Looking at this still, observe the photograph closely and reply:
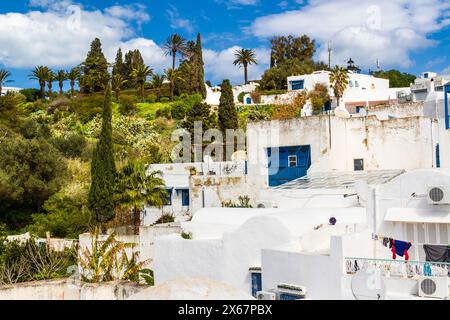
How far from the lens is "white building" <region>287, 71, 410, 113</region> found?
51.8 meters

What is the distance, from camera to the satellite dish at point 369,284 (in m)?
10.4

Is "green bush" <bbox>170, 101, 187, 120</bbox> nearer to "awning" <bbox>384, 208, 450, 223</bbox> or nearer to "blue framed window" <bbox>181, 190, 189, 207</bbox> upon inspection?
"blue framed window" <bbox>181, 190, 189, 207</bbox>

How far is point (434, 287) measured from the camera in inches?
402

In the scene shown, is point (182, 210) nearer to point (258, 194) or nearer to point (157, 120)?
point (258, 194)

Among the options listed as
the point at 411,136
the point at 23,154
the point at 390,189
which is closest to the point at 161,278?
the point at 390,189

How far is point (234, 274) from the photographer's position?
14.6m

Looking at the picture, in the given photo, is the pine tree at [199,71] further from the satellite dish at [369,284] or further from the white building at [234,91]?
the satellite dish at [369,284]

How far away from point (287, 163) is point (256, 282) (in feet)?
41.3

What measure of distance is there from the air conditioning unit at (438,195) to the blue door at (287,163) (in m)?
13.1

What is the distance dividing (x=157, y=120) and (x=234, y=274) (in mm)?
39145

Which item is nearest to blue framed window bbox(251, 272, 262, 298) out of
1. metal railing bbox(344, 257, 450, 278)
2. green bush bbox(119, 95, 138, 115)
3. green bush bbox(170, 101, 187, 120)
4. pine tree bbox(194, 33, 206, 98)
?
metal railing bbox(344, 257, 450, 278)

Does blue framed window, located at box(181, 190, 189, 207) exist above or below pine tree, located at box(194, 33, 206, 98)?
below

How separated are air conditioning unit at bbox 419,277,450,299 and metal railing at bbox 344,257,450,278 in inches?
17.9

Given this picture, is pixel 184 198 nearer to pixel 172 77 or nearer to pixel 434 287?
pixel 434 287
